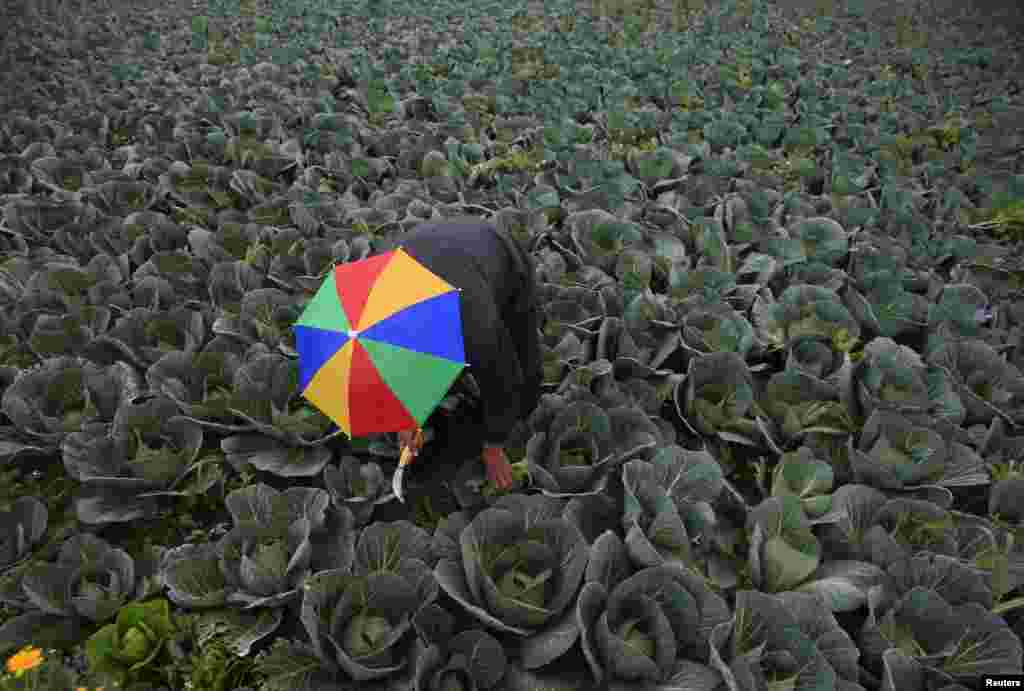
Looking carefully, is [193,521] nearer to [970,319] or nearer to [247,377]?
[247,377]

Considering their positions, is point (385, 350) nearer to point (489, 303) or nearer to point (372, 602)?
point (489, 303)

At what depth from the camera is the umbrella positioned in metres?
1.87

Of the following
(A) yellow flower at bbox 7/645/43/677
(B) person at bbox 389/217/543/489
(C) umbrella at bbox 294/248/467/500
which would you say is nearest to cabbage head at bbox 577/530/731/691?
(B) person at bbox 389/217/543/489

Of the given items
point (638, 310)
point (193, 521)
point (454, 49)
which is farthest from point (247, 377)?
point (454, 49)

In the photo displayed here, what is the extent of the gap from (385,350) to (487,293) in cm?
47

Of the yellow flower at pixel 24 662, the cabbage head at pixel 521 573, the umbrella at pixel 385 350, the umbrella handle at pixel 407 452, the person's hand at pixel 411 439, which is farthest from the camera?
the person's hand at pixel 411 439

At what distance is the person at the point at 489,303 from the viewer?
6.91 ft

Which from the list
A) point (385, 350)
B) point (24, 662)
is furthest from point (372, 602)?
point (24, 662)

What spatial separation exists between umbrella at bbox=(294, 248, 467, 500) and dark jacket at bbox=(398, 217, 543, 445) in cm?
14

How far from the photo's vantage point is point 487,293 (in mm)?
2145

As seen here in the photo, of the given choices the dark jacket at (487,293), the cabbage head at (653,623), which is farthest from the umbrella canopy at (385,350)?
the cabbage head at (653,623)

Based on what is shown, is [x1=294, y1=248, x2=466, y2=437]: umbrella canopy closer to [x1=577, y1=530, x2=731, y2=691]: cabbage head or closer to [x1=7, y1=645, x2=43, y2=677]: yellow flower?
[x1=577, y1=530, x2=731, y2=691]: cabbage head

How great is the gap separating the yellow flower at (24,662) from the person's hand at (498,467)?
1.80m

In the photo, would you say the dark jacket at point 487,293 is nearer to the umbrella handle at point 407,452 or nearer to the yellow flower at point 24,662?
the umbrella handle at point 407,452
